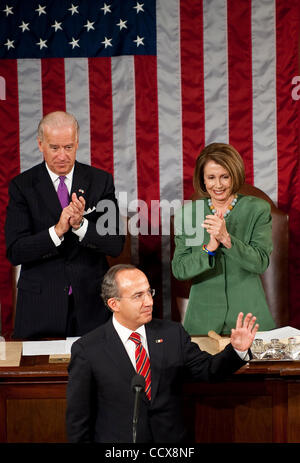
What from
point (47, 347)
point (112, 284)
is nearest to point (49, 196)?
point (47, 347)

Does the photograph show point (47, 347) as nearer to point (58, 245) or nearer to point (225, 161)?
point (58, 245)

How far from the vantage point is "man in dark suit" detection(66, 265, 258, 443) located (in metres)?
2.86

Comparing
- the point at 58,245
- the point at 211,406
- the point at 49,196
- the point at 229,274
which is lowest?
the point at 211,406

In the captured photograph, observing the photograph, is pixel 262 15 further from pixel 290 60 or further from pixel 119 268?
pixel 119 268

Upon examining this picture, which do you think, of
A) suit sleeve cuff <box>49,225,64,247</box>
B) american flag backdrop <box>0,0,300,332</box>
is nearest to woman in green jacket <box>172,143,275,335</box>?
suit sleeve cuff <box>49,225,64,247</box>

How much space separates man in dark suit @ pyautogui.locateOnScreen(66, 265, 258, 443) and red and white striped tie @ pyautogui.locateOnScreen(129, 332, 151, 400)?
0.5 inches

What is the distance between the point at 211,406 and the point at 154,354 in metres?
0.46

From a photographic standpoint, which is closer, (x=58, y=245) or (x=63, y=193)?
(x=58, y=245)

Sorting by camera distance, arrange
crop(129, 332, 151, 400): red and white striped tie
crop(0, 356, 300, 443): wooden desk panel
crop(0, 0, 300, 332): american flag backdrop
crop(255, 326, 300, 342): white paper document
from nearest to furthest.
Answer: crop(129, 332, 151, 400): red and white striped tie → crop(0, 356, 300, 443): wooden desk panel → crop(255, 326, 300, 342): white paper document → crop(0, 0, 300, 332): american flag backdrop

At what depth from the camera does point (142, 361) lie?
298cm

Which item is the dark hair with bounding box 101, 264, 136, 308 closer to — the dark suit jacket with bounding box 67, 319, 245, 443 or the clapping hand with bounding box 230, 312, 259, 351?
the dark suit jacket with bounding box 67, 319, 245, 443

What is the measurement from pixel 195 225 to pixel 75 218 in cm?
71

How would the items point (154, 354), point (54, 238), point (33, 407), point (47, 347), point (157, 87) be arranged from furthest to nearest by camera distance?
point (157, 87)
point (54, 238)
point (47, 347)
point (33, 407)
point (154, 354)

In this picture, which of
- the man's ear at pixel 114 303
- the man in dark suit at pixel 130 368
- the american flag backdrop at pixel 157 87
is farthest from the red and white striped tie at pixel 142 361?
the american flag backdrop at pixel 157 87
